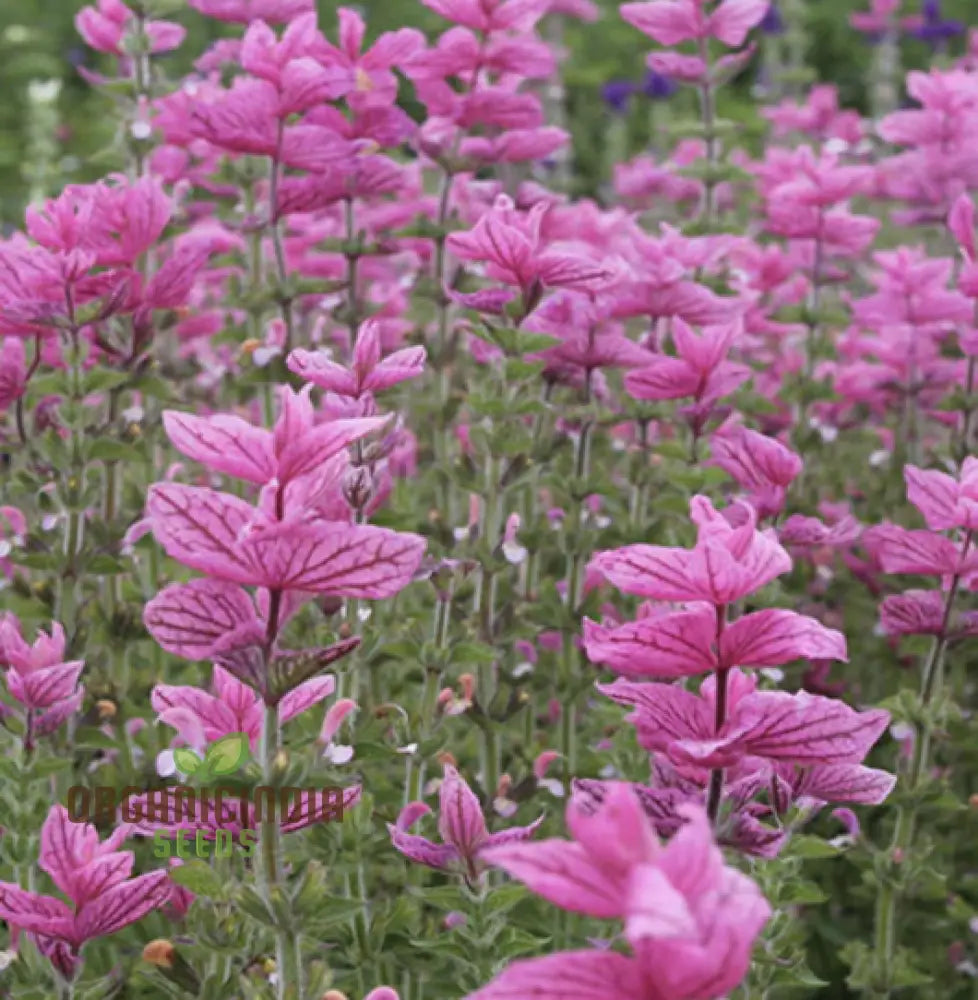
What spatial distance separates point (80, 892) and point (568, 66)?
25.0 feet

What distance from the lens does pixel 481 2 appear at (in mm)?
2617

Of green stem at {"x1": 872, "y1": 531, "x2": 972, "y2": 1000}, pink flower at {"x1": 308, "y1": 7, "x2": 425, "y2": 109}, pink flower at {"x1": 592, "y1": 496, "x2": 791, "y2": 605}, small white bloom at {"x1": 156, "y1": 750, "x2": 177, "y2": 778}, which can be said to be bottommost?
green stem at {"x1": 872, "y1": 531, "x2": 972, "y2": 1000}

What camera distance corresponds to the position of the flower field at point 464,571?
3.92ft

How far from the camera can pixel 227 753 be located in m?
1.36

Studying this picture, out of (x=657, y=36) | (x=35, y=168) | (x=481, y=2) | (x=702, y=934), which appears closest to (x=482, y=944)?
(x=702, y=934)

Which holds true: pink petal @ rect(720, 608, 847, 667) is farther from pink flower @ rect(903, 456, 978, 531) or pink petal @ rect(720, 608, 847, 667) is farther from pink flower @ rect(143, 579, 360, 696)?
pink flower @ rect(903, 456, 978, 531)

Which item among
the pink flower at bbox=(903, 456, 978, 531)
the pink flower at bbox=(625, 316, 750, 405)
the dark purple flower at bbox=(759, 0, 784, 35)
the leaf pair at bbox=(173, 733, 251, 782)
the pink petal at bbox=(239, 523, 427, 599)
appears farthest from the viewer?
the dark purple flower at bbox=(759, 0, 784, 35)

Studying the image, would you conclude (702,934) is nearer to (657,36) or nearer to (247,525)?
(247,525)

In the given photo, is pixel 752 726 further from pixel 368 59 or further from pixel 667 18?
pixel 667 18

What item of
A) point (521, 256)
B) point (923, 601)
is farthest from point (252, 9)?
point (923, 601)

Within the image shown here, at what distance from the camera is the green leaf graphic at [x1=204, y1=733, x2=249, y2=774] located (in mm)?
1322

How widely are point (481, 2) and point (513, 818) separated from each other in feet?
4.64

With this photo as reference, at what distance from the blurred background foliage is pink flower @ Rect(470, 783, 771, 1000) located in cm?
743

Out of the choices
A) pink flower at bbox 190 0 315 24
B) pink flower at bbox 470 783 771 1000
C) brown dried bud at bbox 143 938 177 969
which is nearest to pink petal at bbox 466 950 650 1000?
pink flower at bbox 470 783 771 1000
